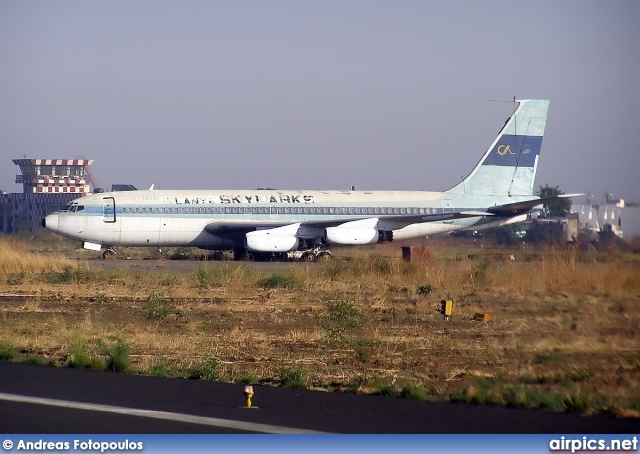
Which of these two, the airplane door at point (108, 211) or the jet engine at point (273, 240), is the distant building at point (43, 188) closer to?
the airplane door at point (108, 211)

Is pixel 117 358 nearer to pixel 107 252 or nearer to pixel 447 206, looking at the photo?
pixel 107 252

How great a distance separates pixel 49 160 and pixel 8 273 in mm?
64901

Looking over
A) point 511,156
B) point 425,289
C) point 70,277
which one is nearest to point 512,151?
point 511,156

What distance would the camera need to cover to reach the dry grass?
1225cm

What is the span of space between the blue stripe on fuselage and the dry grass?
12410mm

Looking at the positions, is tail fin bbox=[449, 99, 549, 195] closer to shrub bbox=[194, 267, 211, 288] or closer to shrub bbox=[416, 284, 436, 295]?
shrub bbox=[194, 267, 211, 288]

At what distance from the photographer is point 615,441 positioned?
8148 mm

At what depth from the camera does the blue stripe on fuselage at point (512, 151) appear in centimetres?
4112

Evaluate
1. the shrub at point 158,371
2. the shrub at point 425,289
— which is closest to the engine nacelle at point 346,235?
the shrub at point 425,289

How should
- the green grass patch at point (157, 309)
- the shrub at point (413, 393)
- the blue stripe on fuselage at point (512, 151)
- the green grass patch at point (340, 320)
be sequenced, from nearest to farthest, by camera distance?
the shrub at point (413, 393), the green grass patch at point (340, 320), the green grass patch at point (157, 309), the blue stripe on fuselage at point (512, 151)

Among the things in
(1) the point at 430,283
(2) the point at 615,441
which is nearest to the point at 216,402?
(2) the point at 615,441

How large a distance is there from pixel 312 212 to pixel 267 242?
3.23 m

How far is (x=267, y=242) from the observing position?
36.7 metres

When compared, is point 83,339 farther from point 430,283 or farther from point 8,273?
point 8,273
